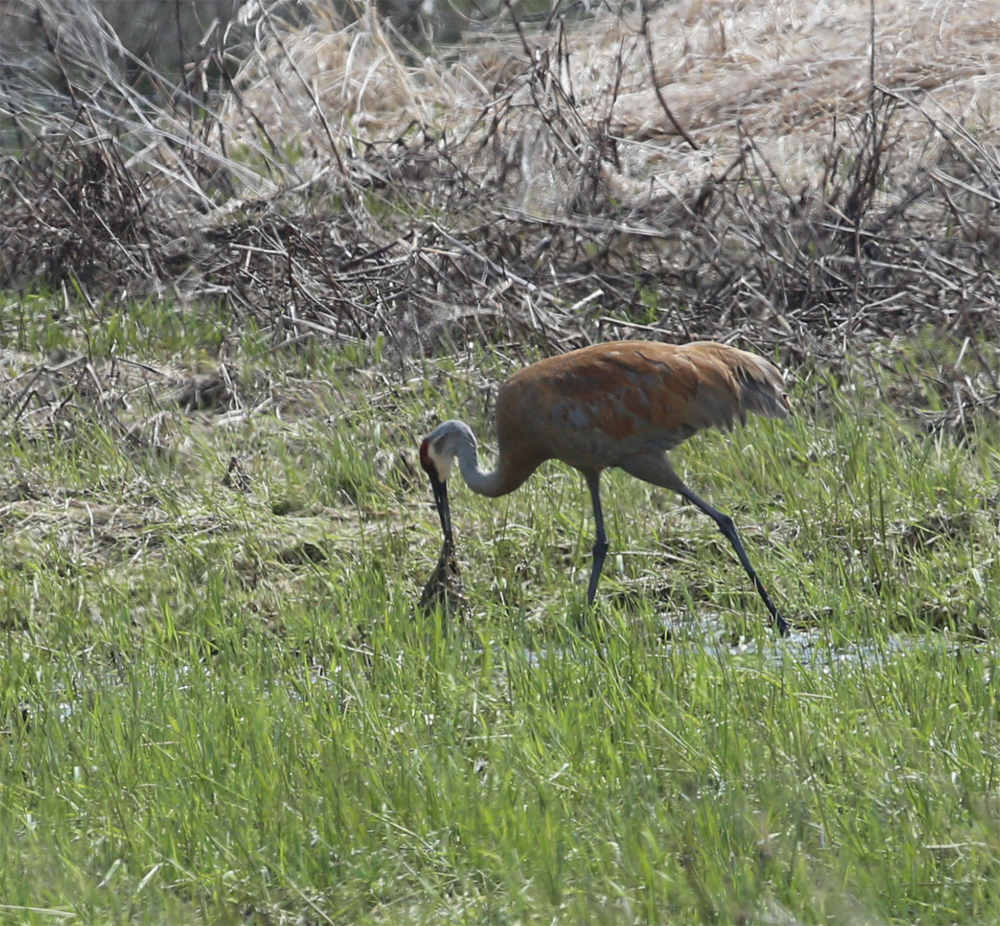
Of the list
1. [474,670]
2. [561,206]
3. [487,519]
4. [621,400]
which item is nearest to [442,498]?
[487,519]

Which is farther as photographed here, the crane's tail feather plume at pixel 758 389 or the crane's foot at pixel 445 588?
the crane's tail feather plume at pixel 758 389

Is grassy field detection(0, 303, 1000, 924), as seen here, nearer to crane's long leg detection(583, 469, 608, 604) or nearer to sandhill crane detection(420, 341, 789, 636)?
crane's long leg detection(583, 469, 608, 604)

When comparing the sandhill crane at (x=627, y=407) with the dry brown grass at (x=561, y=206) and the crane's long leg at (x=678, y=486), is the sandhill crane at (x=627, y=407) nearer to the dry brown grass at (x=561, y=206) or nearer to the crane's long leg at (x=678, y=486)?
the crane's long leg at (x=678, y=486)

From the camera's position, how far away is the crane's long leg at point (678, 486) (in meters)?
4.83

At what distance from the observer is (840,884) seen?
2.71 meters

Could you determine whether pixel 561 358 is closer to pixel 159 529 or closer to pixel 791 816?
pixel 159 529

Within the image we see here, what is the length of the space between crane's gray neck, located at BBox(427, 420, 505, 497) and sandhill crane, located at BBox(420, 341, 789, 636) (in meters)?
0.09

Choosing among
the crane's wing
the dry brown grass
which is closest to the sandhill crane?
the crane's wing

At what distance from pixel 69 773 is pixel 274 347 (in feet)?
13.1

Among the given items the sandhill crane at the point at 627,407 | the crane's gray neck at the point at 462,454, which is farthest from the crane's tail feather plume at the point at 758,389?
the crane's gray neck at the point at 462,454

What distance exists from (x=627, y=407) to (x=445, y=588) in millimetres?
896

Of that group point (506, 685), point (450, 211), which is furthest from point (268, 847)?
point (450, 211)

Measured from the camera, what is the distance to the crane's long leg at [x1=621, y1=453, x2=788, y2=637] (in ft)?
15.9

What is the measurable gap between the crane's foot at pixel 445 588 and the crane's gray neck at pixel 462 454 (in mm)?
418
